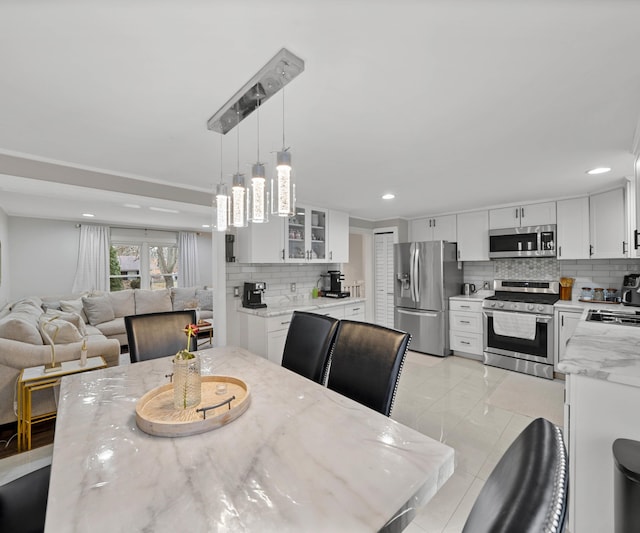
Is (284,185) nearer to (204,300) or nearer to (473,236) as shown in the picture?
(473,236)

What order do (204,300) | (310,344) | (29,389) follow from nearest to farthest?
(310,344) < (29,389) < (204,300)

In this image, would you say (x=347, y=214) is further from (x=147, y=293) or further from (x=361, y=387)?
(x=147, y=293)

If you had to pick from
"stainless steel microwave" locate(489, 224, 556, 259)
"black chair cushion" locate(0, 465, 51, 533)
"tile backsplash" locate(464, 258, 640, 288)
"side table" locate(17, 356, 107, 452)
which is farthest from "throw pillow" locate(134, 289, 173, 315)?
"stainless steel microwave" locate(489, 224, 556, 259)

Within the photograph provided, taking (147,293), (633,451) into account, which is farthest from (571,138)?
(147,293)

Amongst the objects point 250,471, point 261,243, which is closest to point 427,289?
point 261,243

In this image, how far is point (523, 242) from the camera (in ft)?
13.1

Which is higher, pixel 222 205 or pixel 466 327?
pixel 222 205

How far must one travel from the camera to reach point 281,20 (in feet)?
3.40

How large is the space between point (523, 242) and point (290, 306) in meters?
3.19

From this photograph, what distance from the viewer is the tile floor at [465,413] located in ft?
5.73

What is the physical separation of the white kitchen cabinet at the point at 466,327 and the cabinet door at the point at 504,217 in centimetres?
112

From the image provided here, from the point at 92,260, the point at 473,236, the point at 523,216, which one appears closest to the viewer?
the point at 523,216

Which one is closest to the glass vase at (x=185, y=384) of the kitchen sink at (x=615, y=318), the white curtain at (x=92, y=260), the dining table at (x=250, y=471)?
the dining table at (x=250, y=471)

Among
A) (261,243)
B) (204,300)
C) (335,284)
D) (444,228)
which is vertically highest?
(444,228)
